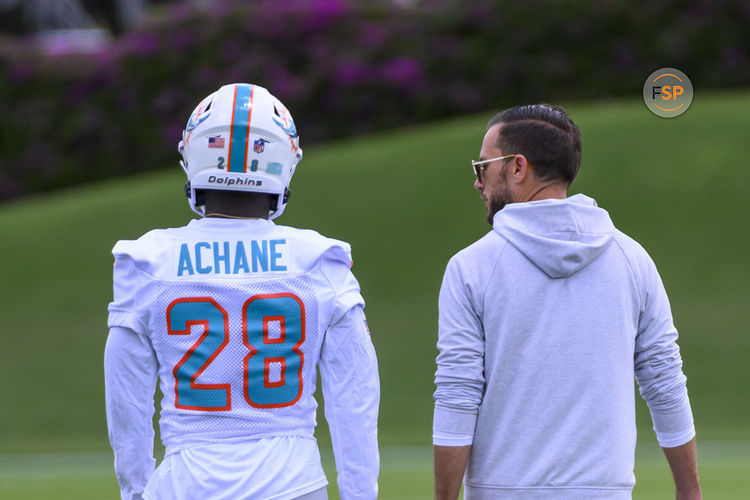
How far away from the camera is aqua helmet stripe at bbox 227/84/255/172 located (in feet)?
12.3

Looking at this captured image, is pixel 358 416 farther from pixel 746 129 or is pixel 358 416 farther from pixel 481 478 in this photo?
pixel 746 129

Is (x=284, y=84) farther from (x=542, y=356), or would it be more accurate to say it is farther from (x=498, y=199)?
(x=542, y=356)

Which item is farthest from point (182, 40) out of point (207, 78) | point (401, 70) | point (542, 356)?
point (542, 356)

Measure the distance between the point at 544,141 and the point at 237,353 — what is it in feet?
3.91

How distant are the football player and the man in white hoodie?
0.96 ft

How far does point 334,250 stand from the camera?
365cm

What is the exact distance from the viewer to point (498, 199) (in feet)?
12.7

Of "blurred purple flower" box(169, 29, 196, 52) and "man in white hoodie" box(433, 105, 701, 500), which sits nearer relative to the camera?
"man in white hoodie" box(433, 105, 701, 500)

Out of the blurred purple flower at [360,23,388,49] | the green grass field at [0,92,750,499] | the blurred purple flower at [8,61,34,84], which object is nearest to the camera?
the green grass field at [0,92,750,499]

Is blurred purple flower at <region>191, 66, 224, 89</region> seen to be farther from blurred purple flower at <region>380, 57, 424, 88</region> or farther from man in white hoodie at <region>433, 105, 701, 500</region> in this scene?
man in white hoodie at <region>433, 105, 701, 500</region>

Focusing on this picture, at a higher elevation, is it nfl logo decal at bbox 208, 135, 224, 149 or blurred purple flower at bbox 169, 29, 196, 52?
blurred purple flower at bbox 169, 29, 196, 52

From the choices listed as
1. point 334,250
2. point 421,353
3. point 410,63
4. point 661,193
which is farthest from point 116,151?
point 334,250

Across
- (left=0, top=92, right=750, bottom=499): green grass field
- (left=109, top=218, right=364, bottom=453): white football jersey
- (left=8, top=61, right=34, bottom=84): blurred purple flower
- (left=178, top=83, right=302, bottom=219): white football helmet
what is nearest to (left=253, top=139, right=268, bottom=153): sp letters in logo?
(left=178, top=83, right=302, bottom=219): white football helmet
